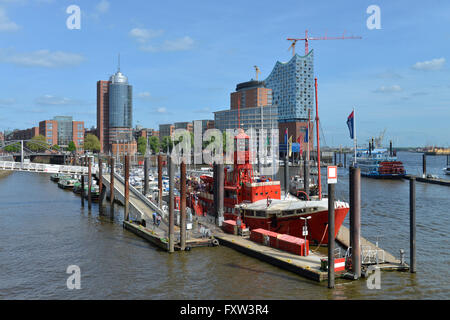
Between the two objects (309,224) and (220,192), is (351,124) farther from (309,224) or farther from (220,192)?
(220,192)

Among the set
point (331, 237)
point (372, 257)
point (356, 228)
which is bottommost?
point (372, 257)

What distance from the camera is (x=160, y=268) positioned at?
96.0 feet

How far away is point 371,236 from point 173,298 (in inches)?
980

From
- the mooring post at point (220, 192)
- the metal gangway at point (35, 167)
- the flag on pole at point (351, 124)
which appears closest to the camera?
the flag on pole at point (351, 124)

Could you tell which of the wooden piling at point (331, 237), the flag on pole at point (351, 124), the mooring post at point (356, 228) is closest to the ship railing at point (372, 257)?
the mooring post at point (356, 228)

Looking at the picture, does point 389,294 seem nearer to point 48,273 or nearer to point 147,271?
point 147,271

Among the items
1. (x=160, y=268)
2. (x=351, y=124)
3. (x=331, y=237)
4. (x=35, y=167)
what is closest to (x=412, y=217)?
(x=331, y=237)

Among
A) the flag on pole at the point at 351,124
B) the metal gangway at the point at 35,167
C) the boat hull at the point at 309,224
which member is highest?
the flag on pole at the point at 351,124

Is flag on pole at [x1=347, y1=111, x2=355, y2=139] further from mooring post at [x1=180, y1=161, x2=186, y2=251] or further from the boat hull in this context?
mooring post at [x1=180, y1=161, x2=186, y2=251]

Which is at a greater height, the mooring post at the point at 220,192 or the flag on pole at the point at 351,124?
the flag on pole at the point at 351,124

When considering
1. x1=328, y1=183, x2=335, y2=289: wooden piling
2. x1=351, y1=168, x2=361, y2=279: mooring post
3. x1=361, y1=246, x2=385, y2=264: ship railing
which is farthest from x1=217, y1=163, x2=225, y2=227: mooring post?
x1=328, y1=183, x2=335, y2=289: wooden piling

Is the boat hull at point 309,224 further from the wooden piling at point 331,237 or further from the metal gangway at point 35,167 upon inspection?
the metal gangway at point 35,167

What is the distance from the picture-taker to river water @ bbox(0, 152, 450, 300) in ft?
79.6

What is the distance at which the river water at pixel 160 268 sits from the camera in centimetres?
2425
